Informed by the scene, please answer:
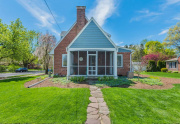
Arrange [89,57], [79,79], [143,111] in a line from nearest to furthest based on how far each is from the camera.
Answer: [143,111]
[79,79]
[89,57]

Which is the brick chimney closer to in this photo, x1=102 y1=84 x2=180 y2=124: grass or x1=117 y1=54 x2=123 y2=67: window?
x1=117 y1=54 x2=123 y2=67: window

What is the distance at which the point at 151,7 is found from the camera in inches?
460

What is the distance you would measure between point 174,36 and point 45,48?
3546cm

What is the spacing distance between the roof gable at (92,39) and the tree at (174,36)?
97.7ft

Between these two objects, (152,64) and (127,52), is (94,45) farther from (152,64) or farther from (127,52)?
(152,64)

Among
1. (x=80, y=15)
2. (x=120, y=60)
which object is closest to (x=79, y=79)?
(x=120, y=60)

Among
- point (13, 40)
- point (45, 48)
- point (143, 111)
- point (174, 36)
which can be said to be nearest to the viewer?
point (143, 111)

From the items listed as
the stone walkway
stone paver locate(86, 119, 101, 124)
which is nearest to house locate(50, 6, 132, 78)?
the stone walkway

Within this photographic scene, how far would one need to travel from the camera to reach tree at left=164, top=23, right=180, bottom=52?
27.5m

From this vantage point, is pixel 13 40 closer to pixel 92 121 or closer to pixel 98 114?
pixel 98 114

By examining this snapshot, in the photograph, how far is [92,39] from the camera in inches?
370

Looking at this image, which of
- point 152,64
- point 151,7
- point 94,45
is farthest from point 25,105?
point 152,64

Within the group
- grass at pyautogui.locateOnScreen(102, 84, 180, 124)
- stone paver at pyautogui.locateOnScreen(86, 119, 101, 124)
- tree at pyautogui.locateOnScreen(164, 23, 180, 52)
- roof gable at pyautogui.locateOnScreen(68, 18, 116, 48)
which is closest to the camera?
stone paver at pyautogui.locateOnScreen(86, 119, 101, 124)

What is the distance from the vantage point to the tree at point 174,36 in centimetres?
2752
